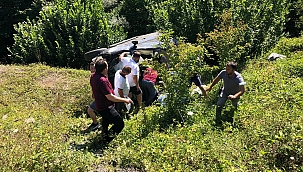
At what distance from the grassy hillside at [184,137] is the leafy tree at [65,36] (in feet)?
21.8

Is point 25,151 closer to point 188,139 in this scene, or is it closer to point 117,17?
point 188,139

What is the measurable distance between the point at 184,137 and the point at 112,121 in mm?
1381

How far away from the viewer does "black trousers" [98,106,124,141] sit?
6.29 m

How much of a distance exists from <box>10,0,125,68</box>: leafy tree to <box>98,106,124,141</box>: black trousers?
10367 millimetres

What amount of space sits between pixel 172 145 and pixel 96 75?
187 centimetres

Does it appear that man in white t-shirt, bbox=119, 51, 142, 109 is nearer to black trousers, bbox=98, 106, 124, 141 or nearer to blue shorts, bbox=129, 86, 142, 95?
blue shorts, bbox=129, 86, 142, 95

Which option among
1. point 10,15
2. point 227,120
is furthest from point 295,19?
point 10,15

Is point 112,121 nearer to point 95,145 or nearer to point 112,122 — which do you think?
point 112,122

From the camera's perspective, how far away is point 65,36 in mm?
16812

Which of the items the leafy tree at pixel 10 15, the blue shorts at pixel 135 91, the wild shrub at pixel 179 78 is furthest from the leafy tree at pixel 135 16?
the wild shrub at pixel 179 78

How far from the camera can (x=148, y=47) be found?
10.9 metres

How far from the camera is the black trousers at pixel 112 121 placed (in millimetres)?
6295

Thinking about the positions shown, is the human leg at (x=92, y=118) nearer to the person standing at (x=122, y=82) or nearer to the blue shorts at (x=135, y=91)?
the person standing at (x=122, y=82)

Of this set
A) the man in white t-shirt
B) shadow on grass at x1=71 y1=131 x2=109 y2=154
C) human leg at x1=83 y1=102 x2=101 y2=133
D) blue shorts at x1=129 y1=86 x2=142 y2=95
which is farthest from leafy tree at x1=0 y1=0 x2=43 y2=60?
shadow on grass at x1=71 y1=131 x2=109 y2=154
